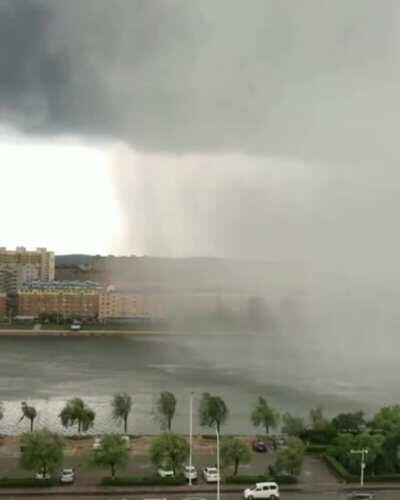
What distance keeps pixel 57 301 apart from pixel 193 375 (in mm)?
15357

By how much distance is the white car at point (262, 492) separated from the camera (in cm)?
412

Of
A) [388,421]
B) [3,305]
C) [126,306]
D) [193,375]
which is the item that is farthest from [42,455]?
[126,306]

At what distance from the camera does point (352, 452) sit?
15.4 ft

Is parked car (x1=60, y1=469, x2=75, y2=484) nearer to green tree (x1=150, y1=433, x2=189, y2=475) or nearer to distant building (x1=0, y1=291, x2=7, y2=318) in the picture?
green tree (x1=150, y1=433, x2=189, y2=475)

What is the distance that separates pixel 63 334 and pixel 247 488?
1674cm

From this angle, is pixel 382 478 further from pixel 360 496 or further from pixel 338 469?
pixel 360 496

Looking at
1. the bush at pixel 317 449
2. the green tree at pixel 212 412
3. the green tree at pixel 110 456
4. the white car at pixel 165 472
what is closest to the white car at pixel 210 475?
the white car at pixel 165 472

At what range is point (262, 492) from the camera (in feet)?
13.6

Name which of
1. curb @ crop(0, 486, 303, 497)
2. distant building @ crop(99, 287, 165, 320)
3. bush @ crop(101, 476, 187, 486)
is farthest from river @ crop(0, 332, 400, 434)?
distant building @ crop(99, 287, 165, 320)

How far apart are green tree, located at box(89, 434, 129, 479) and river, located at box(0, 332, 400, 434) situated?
2.38 metres

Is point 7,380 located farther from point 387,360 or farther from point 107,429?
point 387,360

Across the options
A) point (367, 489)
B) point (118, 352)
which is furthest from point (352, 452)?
point (118, 352)

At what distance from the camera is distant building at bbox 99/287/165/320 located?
26250 mm

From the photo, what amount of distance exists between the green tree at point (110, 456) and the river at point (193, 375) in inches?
93.9
